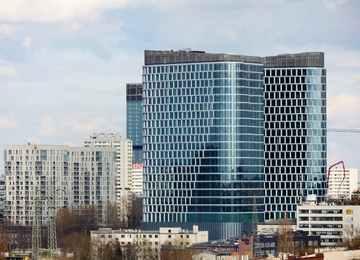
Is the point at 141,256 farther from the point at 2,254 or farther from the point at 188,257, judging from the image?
the point at 2,254

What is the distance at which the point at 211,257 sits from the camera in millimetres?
189125

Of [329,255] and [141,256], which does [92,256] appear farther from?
[329,255]

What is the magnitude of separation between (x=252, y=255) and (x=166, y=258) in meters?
21.1

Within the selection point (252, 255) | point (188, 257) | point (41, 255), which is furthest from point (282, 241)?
point (41, 255)

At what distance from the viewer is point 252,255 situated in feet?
630

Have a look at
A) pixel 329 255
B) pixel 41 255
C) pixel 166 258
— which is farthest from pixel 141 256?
pixel 329 255

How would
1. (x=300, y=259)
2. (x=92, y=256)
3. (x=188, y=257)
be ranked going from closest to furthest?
(x=300, y=259) < (x=188, y=257) < (x=92, y=256)

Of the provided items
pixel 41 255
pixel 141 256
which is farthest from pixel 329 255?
pixel 41 255

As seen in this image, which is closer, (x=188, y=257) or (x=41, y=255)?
(x=188, y=257)

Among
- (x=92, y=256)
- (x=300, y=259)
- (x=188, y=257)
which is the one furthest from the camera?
(x=92, y=256)

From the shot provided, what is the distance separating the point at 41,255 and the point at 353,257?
8404 cm

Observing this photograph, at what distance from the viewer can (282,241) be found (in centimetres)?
18875

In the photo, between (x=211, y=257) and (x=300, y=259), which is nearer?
(x=300, y=259)

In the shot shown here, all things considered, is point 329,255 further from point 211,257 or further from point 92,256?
point 92,256
